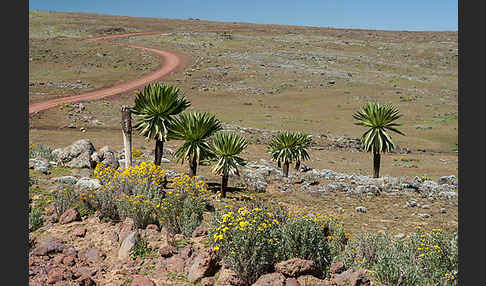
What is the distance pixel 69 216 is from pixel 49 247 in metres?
1.55

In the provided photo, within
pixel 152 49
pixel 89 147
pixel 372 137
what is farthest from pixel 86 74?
pixel 372 137

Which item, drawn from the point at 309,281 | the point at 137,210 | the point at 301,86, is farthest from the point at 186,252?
the point at 301,86

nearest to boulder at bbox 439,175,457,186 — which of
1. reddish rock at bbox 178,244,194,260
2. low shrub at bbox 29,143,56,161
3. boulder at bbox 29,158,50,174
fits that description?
reddish rock at bbox 178,244,194,260

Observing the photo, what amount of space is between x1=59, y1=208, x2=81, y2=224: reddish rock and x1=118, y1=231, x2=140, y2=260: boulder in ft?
6.72

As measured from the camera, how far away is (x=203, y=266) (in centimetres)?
588

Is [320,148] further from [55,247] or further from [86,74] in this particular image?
[86,74]

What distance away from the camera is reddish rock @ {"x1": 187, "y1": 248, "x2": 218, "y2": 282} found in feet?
19.2

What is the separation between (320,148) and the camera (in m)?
27.7

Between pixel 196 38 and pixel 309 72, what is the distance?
28339 millimetres

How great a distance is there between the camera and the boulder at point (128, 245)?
6.79 m

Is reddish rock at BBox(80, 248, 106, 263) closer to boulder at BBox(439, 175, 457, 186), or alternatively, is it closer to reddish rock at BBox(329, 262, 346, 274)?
reddish rock at BBox(329, 262, 346, 274)

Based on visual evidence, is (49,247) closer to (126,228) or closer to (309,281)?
(126,228)

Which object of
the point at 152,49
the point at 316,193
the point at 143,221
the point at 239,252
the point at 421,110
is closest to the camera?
the point at 239,252

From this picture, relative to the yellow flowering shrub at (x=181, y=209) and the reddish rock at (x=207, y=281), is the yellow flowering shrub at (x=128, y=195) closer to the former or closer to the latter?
the yellow flowering shrub at (x=181, y=209)
